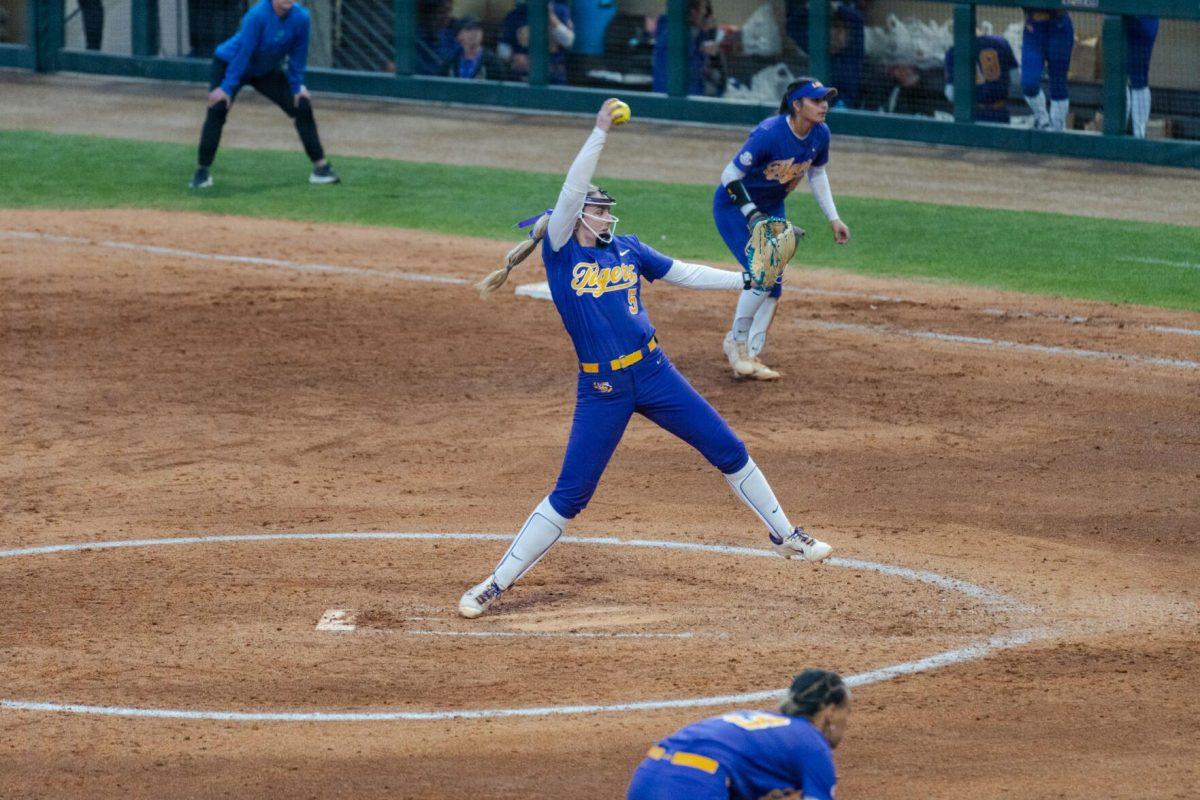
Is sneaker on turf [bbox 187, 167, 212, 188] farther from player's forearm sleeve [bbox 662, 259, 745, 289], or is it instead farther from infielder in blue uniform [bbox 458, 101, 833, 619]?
infielder in blue uniform [bbox 458, 101, 833, 619]

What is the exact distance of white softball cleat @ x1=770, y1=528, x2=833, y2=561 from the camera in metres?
8.66

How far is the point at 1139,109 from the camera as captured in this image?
62.7 feet

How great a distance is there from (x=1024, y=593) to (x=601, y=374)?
2429mm

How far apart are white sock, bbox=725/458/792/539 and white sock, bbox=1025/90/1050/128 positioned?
12.5 metres

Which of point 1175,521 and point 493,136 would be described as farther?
point 493,136

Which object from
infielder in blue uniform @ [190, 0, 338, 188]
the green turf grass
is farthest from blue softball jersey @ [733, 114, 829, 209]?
infielder in blue uniform @ [190, 0, 338, 188]

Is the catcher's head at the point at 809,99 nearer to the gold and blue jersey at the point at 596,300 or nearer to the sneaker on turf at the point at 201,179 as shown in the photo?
the gold and blue jersey at the point at 596,300

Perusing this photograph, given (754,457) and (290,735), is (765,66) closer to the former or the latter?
(754,457)

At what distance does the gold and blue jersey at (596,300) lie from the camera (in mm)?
8016

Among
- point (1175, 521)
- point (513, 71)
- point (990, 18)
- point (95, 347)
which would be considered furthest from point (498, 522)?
point (513, 71)

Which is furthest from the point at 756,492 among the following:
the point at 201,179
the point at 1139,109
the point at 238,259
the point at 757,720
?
the point at 1139,109

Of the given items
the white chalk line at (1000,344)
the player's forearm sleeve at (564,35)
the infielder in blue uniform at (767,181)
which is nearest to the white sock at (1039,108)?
the player's forearm sleeve at (564,35)

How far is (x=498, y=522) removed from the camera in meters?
9.82

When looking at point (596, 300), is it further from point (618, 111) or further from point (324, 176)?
point (324, 176)
